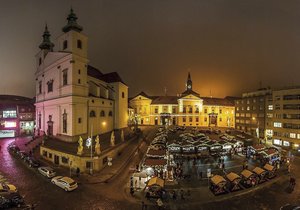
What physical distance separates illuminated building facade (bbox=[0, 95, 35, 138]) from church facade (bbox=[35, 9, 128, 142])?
2177 cm

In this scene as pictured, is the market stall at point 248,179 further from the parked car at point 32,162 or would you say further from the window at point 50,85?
the window at point 50,85

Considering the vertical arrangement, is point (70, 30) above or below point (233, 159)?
above

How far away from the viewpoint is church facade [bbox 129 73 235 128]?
8850 centimetres

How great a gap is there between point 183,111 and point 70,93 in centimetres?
5775

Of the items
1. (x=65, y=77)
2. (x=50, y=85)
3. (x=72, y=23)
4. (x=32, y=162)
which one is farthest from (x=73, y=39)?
(x=32, y=162)

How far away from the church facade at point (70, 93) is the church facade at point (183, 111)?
35.8 m

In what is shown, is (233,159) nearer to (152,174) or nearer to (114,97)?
(152,174)

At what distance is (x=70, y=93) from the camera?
38.6m

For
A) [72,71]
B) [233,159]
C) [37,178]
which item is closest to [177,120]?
[233,159]

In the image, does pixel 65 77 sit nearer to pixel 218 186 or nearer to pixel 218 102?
pixel 218 186

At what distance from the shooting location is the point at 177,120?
292 ft

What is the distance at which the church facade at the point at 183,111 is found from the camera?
8850 centimetres

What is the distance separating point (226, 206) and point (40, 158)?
3138cm

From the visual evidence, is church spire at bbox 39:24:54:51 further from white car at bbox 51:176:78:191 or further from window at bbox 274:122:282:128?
window at bbox 274:122:282:128
